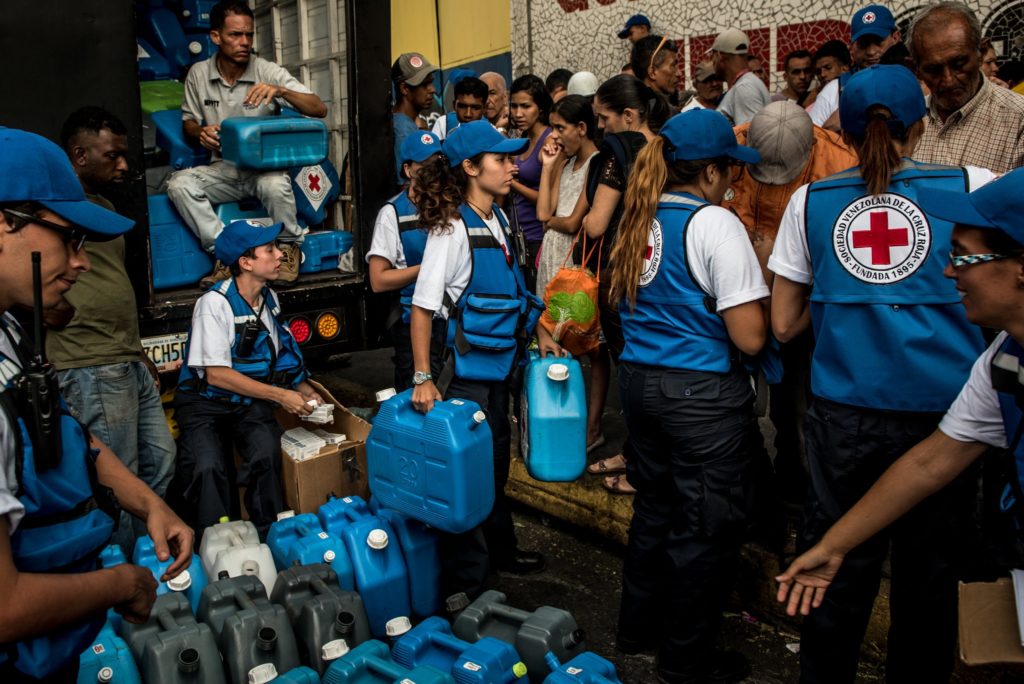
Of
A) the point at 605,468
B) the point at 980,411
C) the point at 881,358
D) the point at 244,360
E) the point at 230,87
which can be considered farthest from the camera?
the point at 230,87

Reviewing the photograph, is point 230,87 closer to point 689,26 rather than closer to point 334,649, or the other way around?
point 689,26

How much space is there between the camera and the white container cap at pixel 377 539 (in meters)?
3.76

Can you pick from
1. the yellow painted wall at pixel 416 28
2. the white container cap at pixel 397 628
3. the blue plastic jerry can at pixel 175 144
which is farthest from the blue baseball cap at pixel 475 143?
the yellow painted wall at pixel 416 28

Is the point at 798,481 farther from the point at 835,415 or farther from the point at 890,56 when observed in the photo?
the point at 890,56

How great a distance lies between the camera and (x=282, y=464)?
15.1ft

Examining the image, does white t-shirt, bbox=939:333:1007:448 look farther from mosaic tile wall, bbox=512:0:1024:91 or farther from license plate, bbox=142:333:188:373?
mosaic tile wall, bbox=512:0:1024:91

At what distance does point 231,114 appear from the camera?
6039 millimetres

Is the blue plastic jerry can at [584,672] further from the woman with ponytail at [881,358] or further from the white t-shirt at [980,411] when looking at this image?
the white t-shirt at [980,411]

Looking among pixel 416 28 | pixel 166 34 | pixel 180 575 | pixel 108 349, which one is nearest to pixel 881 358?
pixel 180 575

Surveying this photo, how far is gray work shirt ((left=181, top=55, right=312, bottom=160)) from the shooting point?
599cm

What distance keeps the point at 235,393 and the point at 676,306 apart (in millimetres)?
2273

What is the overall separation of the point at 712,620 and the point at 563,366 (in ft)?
3.67

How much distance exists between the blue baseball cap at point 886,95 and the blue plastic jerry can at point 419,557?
90.2 inches

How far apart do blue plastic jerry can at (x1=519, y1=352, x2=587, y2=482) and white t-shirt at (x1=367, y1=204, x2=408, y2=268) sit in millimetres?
1146
